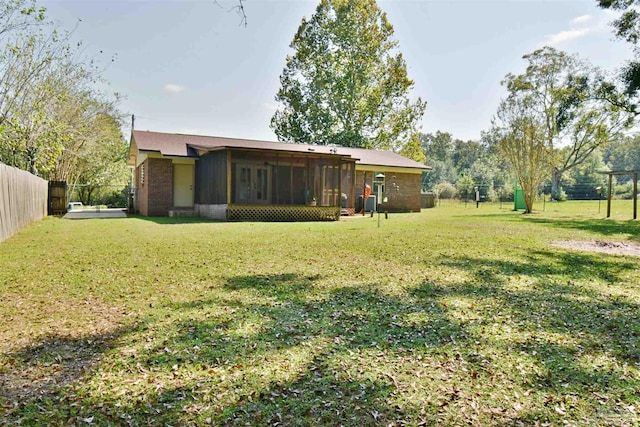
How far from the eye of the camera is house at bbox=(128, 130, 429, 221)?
15141 mm

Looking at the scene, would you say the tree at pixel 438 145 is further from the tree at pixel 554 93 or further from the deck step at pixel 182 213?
the deck step at pixel 182 213

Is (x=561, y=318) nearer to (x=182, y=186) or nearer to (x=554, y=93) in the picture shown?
(x=182, y=186)

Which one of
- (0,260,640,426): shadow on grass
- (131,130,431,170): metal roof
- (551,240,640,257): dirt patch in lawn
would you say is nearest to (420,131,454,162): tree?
(131,130,431,170): metal roof

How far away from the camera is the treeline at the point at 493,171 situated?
3528 centimetres

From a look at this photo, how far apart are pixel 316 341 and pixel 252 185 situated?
12508mm

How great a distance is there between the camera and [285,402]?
96.7 inches

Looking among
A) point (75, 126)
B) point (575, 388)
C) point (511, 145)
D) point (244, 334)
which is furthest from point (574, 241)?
point (75, 126)

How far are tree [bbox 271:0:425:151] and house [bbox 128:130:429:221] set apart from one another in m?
11.7

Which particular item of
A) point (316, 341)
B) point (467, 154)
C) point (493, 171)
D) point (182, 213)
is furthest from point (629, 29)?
point (467, 154)

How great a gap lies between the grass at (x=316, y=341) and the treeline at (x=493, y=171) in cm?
1294

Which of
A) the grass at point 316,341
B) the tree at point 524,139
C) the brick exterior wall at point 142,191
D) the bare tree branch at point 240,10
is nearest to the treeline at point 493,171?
the tree at point 524,139

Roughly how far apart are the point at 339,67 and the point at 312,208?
712 inches

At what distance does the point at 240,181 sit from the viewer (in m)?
15.3

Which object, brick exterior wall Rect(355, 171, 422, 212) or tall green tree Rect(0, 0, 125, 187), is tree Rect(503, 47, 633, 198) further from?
tall green tree Rect(0, 0, 125, 187)
